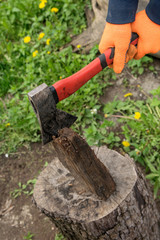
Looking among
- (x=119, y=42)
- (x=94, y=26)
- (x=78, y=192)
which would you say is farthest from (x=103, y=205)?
(x=94, y=26)

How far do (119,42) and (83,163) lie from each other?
0.98 m

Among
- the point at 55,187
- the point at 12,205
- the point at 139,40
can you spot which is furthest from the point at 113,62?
the point at 12,205

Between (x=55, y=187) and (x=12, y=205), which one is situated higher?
(x=55, y=187)

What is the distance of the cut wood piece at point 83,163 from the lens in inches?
67.1

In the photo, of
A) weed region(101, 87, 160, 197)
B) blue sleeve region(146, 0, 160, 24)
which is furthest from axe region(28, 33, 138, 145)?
weed region(101, 87, 160, 197)

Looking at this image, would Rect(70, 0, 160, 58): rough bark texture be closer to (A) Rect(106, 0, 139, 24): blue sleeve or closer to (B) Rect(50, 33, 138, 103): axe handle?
(A) Rect(106, 0, 139, 24): blue sleeve

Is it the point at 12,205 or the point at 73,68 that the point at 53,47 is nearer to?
the point at 73,68

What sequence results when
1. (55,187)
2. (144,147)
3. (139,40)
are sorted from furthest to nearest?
(144,147) < (139,40) < (55,187)

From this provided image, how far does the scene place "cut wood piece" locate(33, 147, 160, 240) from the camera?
6.23 ft

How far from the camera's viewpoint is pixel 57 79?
3.51m

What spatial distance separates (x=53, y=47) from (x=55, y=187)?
2359mm

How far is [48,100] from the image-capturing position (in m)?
1.73

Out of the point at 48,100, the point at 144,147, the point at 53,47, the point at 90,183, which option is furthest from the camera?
the point at 53,47

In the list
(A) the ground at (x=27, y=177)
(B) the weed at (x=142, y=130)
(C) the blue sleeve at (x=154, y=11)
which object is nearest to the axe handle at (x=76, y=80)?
(C) the blue sleeve at (x=154, y=11)
